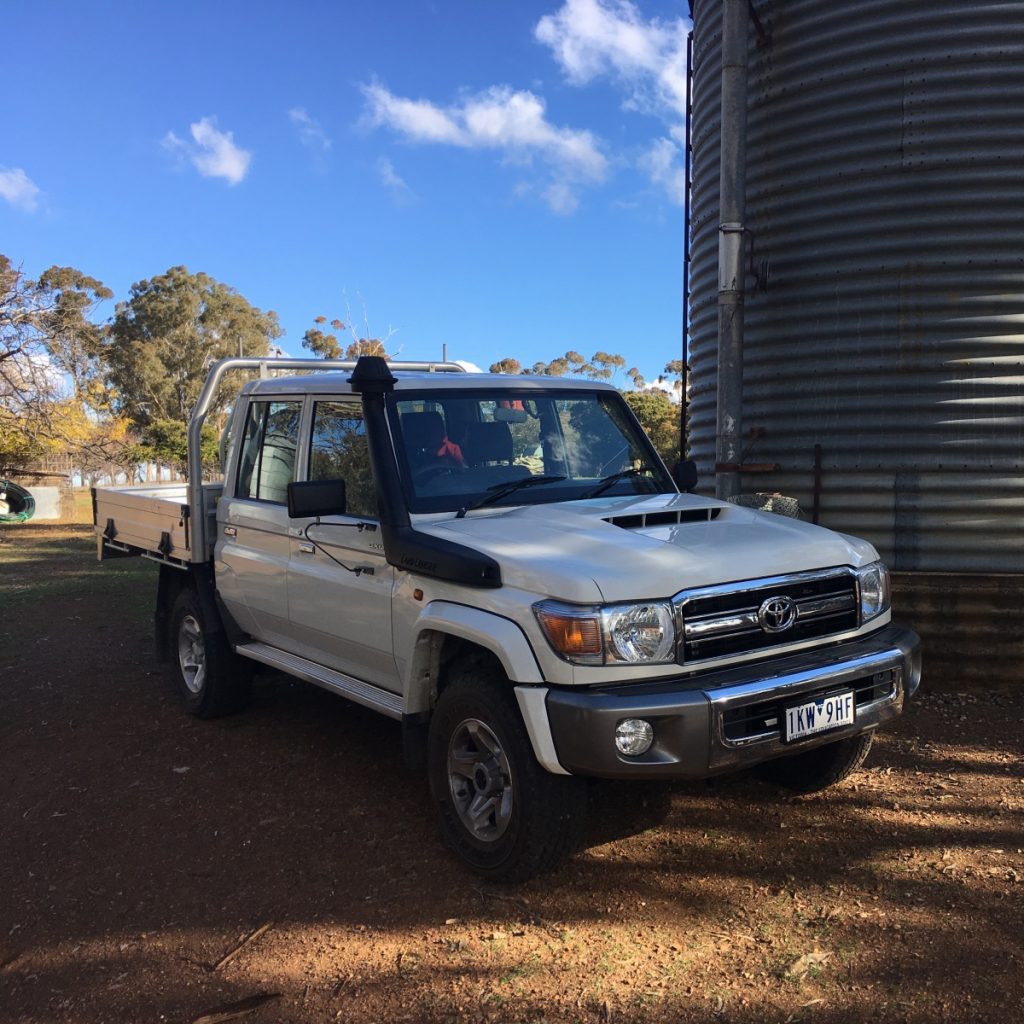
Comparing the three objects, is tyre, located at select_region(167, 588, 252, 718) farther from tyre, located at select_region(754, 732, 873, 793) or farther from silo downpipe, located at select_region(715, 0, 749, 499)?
silo downpipe, located at select_region(715, 0, 749, 499)

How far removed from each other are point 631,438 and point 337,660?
1.93 m

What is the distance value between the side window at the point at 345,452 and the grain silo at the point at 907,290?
3336mm

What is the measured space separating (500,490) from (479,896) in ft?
5.76

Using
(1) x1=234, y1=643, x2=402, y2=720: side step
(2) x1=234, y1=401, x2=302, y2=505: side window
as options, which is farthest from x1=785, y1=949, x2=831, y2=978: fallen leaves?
(2) x1=234, y1=401, x2=302, y2=505: side window

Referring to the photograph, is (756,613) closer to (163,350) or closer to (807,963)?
(807,963)

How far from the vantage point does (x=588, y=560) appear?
3523 mm

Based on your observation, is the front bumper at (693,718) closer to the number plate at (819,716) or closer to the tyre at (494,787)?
the number plate at (819,716)

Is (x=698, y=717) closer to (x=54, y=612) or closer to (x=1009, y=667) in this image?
(x=1009, y=667)

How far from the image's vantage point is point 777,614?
3.67 m

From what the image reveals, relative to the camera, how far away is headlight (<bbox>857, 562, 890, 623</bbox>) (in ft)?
13.1

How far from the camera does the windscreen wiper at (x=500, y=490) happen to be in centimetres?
430

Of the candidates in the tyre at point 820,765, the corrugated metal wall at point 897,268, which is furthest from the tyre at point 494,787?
the corrugated metal wall at point 897,268

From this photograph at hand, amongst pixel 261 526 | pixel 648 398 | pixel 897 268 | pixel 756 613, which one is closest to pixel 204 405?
pixel 261 526

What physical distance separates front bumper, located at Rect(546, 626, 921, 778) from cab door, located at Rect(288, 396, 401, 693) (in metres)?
1.23
